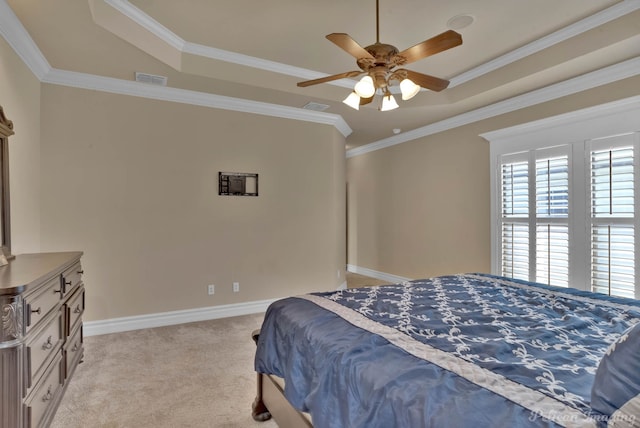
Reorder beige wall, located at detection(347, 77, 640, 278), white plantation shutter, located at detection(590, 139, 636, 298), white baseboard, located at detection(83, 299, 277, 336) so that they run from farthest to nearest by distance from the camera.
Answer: beige wall, located at detection(347, 77, 640, 278)
white baseboard, located at detection(83, 299, 277, 336)
white plantation shutter, located at detection(590, 139, 636, 298)

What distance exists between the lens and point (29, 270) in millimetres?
1958

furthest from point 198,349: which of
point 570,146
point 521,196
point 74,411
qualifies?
point 570,146

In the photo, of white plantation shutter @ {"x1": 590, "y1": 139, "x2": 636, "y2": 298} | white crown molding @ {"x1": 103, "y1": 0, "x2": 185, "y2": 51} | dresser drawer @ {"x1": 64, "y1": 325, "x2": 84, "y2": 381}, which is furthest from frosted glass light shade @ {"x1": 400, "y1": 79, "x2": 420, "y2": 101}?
dresser drawer @ {"x1": 64, "y1": 325, "x2": 84, "y2": 381}

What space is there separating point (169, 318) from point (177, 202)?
135 cm

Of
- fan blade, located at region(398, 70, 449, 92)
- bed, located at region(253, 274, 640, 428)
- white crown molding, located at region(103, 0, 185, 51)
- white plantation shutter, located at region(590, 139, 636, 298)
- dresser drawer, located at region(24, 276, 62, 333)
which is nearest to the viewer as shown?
bed, located at region(253, 274, 640, 428)

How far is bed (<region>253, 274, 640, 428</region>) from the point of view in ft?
3.05

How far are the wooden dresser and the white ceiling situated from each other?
6.02 ft

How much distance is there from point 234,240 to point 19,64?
104 inches

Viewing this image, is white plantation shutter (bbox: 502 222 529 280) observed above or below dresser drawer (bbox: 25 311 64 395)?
above

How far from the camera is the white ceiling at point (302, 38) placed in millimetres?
2744

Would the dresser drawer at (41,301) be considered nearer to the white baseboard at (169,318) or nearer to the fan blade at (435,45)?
the white baseboard at (169,318)

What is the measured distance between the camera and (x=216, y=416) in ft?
7.38

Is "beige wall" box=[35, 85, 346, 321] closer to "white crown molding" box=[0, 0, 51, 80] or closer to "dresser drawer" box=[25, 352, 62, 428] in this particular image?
"white crown molding" box=[0, 0, 51, 80]

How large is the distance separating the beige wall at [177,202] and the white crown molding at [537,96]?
157 centimetres
